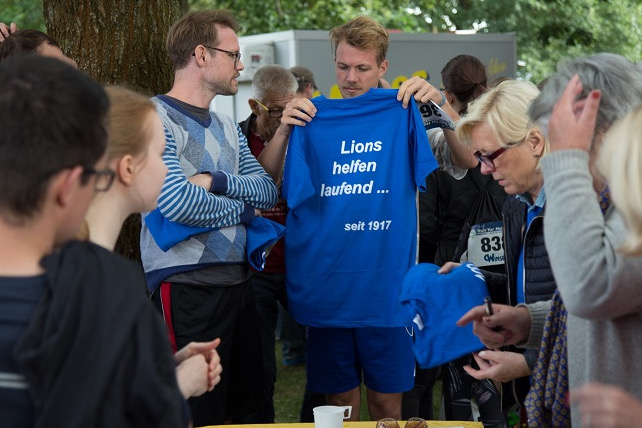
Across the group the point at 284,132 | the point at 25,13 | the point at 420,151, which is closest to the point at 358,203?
the point at 420,151

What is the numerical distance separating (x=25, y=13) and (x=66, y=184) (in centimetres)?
1546

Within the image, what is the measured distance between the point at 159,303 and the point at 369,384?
114 cm

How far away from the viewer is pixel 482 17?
16.0 meters

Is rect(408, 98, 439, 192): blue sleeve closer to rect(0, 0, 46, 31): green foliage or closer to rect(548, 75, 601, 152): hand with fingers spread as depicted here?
rect(548, 75, 601, 152): hand with fingers spread

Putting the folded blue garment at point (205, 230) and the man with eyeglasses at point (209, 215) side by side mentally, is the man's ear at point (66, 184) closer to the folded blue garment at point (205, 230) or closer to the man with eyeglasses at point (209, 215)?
the man with eyeglasses at point (209, 215)

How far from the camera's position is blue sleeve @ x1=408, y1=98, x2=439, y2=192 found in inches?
152

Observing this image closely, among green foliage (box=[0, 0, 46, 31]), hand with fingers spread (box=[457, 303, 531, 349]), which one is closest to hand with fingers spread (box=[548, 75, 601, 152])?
hand with fingers spread (box=[457, 303, 531, 349])

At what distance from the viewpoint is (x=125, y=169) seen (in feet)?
6.60

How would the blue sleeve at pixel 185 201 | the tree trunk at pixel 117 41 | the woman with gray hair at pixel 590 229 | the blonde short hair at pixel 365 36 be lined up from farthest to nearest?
the tree trunk at pixel 117 41, the blonde short hair at pixel 365 36, the blue sleeve at pixel 185 201, the woman with gray hair at pixel 590 229

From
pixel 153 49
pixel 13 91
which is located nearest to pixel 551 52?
pixel 153 49

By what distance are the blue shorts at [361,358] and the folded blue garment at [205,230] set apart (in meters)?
0.63

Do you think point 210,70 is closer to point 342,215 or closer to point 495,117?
point 342,215

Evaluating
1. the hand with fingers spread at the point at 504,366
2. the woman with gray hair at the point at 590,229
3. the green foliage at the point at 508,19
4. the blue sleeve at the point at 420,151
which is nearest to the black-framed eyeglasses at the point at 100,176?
the woman with gray hair at the point at 590,229

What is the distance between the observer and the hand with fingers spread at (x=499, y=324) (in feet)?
8.30
